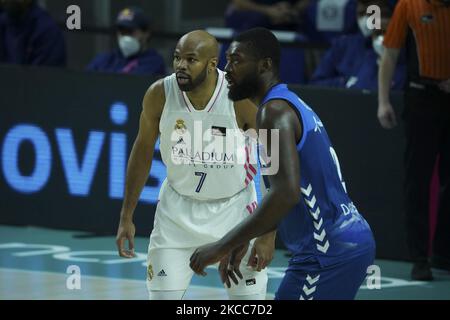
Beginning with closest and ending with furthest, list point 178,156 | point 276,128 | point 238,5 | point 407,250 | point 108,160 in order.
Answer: point 276,128 < point 178,156 < point 407,250 < point 108,160 < point 238,5

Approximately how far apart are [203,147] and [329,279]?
1.57 m

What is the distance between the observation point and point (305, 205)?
5379mm

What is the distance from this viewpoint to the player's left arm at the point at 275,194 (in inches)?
200

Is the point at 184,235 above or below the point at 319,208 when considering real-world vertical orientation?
below

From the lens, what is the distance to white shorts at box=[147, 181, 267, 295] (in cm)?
656

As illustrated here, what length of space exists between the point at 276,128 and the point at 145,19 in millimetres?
7058

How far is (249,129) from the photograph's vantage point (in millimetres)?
6926

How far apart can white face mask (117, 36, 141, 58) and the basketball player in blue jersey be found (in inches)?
258
